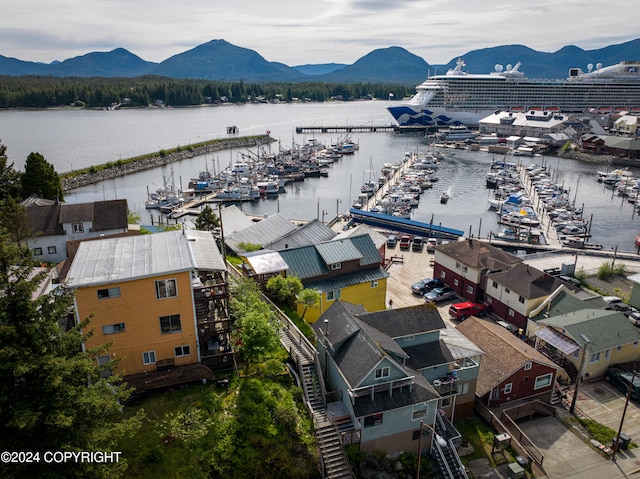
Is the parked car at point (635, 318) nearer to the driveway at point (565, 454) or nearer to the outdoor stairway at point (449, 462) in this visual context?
the driveway at point (565, 454)

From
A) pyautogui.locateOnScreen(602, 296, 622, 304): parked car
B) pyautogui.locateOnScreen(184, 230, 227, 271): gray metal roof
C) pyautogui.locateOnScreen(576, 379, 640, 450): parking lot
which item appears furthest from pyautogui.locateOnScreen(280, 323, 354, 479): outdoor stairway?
pyautogui.locateOnScreen(602, 296, 622, 304): parked car

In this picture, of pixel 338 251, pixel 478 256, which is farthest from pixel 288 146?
pixel 338 251

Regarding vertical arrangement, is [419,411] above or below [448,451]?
above

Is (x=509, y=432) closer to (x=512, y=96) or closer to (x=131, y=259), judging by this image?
(x=131, y=259)

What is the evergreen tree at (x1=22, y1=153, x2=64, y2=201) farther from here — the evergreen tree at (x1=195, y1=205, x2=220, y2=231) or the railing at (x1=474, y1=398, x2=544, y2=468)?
the railing at (x1=474, y1=398, x2=544, y2=468)

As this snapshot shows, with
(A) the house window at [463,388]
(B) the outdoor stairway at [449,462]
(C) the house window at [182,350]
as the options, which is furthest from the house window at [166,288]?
(A) the house window at [463,388]

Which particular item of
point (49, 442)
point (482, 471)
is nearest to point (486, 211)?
point (482, 471)

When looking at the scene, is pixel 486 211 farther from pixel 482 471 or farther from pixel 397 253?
pixel 482 471
